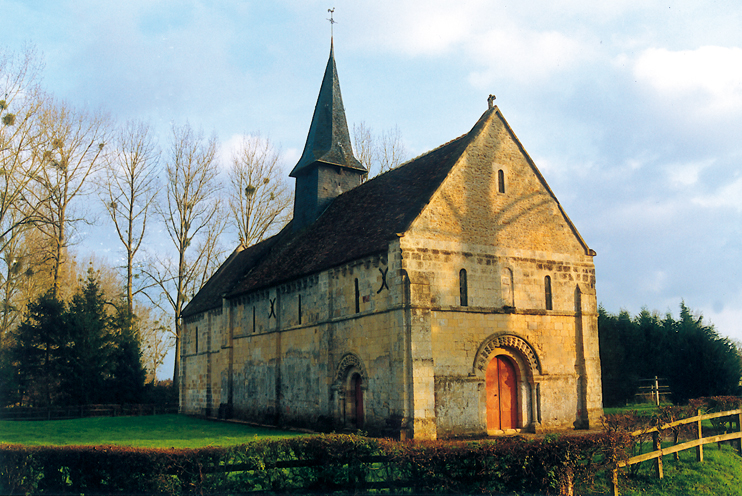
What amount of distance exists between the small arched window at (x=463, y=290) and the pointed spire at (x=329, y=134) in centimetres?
1230

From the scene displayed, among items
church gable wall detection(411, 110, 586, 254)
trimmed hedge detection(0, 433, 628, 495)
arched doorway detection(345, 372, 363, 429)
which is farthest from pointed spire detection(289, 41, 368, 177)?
trimmed hedge detection(0, 433, 628, 495)

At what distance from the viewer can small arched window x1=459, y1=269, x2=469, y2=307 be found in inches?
791

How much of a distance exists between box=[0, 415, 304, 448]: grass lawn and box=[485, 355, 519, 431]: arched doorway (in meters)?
7.22

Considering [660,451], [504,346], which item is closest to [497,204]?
[504,346]

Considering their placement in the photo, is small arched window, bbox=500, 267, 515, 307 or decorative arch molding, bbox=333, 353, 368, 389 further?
small arched window, bbox=500, 267, 515, 307

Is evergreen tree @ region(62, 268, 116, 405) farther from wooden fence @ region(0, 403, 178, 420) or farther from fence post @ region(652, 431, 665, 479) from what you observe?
fence post @ region(652, 431, 665, 479)

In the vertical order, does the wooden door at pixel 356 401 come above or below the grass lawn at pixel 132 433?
above

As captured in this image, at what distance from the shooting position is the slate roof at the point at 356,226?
20.9 metres

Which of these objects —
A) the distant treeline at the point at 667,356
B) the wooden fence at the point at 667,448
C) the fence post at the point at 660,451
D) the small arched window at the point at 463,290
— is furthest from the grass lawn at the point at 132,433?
the distant treeline at the point at 667,356

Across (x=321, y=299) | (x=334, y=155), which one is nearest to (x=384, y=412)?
(x=321, y=299)

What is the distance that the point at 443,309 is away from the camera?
768 inches

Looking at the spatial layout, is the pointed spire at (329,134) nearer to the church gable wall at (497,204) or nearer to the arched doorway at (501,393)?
the church gable wall at (497,204)

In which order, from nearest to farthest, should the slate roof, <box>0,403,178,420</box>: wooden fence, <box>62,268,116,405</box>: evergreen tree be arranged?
the slate roof
<box>0,403,178,420</box>: wooden fence
<box>62,268,116,405</box>: evergreen tree

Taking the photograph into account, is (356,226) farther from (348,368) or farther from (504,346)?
(504,346)
